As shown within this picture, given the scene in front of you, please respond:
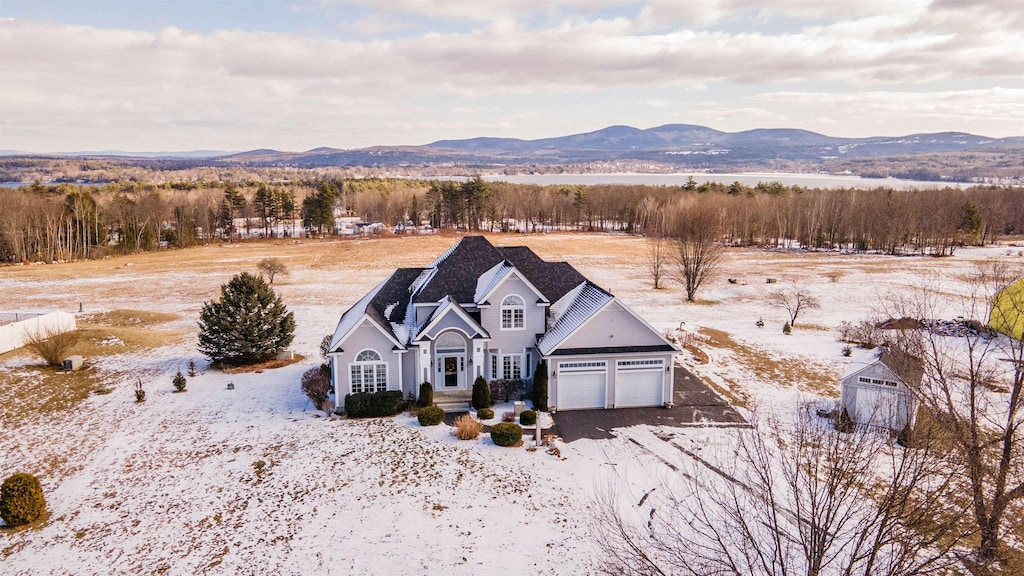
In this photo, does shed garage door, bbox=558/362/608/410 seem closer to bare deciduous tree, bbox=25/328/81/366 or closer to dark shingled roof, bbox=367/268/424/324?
dark shingled roof, bbox=367/268/424/324

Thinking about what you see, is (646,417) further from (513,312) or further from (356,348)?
(356,348)

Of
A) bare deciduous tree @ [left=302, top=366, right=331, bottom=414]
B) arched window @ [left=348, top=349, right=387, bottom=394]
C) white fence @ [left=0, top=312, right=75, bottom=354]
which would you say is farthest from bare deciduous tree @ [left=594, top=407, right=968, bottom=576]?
white fence @ [left=0, top=312, right=75, bottom=354]

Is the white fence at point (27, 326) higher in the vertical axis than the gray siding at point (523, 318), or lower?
lower

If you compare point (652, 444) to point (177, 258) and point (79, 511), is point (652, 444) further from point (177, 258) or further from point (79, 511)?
point (177, 258)

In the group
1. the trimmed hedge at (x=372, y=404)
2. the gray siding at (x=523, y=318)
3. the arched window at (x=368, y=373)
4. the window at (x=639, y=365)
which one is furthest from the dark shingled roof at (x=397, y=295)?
the window at (x=639, y=365)

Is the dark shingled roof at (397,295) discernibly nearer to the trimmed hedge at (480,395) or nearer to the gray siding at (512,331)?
the gray siding at (512,331)

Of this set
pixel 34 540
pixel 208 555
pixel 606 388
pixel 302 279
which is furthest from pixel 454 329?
pixel 302 279

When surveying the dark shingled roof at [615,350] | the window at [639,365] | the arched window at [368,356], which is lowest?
the window at [639,365]
